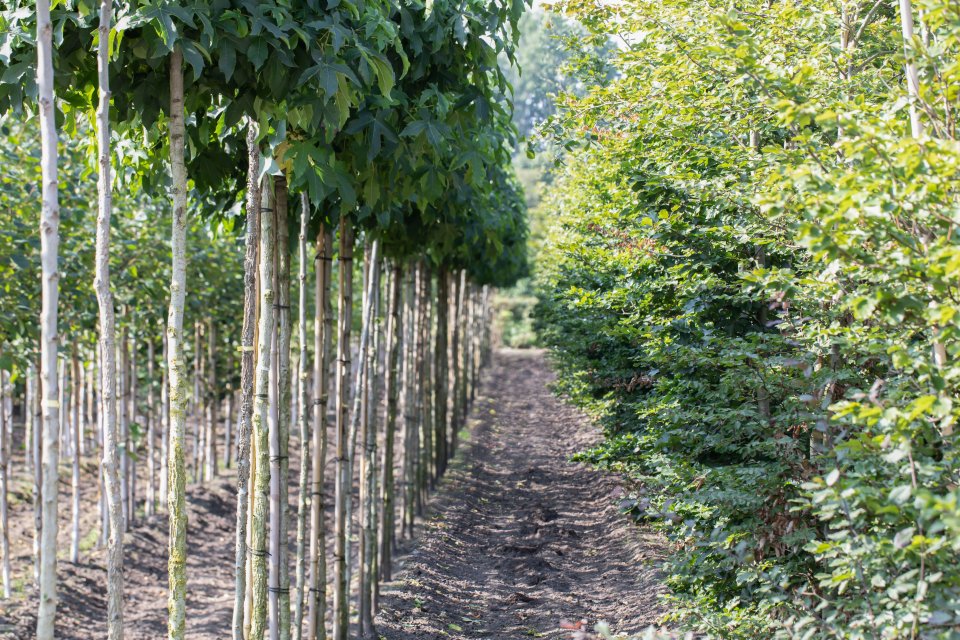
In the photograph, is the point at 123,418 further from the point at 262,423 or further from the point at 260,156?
the point at 260,156

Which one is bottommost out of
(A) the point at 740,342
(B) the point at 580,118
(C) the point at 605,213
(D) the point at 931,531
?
(D) the point at 931,531

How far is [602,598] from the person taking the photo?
8125 millimetres

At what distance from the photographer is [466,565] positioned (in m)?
9.79

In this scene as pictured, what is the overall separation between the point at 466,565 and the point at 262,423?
5.90m

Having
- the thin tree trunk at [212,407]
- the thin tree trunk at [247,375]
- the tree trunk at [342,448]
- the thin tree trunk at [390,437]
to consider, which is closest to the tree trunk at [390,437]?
the thin tree trunk at [390,437]

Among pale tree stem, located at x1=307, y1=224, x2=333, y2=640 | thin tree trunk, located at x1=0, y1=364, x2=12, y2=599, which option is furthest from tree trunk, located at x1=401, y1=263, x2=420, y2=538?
pale tree stem, located at x1=307, y1=224, x2=333, y2=640

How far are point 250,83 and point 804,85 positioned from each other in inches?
90.6

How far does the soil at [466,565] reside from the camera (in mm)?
7770

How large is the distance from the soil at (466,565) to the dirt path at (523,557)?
0.06ft

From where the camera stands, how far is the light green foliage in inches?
106

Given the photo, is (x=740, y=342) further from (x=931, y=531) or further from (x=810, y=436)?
(x=931, y=531)

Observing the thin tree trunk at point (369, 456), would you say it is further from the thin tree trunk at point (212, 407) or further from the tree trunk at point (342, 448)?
the thin tree trunk at point (212, 407)

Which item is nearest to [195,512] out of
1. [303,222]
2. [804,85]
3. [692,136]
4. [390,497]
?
[390,497]

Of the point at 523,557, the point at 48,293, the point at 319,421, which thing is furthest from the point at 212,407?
the point at 48,293
